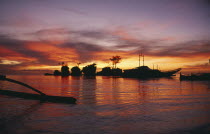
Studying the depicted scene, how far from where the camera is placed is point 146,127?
30.1ft

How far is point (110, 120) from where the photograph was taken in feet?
34.6

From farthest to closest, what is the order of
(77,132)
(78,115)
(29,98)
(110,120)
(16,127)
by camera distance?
(29,98) → (78,115) → (110,120) → (16,127) → (77,132)

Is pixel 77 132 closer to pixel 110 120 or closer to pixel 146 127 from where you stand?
pixel 110 120

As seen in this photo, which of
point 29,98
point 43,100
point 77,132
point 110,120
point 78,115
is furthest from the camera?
point 29,98

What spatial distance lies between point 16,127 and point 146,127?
25.0ft

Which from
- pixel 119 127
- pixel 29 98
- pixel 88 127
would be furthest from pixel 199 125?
pixel 29 98

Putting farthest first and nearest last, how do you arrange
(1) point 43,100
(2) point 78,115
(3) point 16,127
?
(1) point 43,100, (2) point 78,115, (3) point 16,127

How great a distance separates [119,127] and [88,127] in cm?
182

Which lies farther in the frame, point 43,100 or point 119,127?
point 43,100

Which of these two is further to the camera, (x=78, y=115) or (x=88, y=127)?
(x=78, y=115)

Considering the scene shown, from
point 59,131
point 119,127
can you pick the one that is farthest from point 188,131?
point 59,131

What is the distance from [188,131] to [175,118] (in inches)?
100

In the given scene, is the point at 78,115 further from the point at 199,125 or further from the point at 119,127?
the point at 199,125

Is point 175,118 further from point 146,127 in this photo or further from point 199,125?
point 146,127
